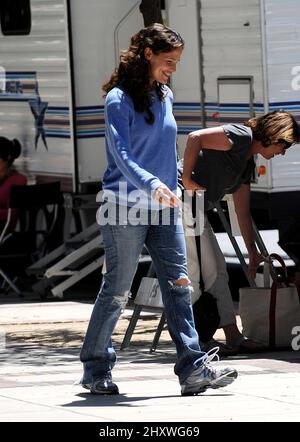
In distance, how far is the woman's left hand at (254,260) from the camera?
27.9 ft

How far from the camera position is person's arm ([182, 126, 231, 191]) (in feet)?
26.0

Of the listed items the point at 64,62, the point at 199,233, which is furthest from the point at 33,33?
the point at 199,233

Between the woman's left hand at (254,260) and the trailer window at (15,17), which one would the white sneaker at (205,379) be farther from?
the trailer window at (15,17)

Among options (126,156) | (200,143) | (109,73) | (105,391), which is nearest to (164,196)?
(126,156)

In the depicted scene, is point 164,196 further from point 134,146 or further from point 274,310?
point 274,310

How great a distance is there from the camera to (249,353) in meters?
8.62

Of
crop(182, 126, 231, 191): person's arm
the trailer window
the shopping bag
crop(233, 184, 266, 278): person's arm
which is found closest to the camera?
crop(182, 126, 231, 191): person's arm

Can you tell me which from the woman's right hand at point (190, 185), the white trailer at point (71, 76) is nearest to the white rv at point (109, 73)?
the white trailer at point (71, 76)

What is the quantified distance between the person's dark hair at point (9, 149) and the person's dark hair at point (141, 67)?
7.06m

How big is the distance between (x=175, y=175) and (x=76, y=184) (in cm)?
668

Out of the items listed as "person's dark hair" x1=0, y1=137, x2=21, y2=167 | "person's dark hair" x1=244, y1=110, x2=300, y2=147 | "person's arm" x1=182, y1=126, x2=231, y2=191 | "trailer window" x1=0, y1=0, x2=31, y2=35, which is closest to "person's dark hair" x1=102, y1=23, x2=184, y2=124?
"person's arm" x1=182, y1=126, x2=231, y2=191

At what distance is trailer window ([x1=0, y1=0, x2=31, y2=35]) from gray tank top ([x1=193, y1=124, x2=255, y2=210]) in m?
6.51

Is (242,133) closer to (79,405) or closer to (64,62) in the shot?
(79,405)

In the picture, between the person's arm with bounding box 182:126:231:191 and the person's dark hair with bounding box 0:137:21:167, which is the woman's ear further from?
the person's dark hair with bounding box 0:137:21:167
